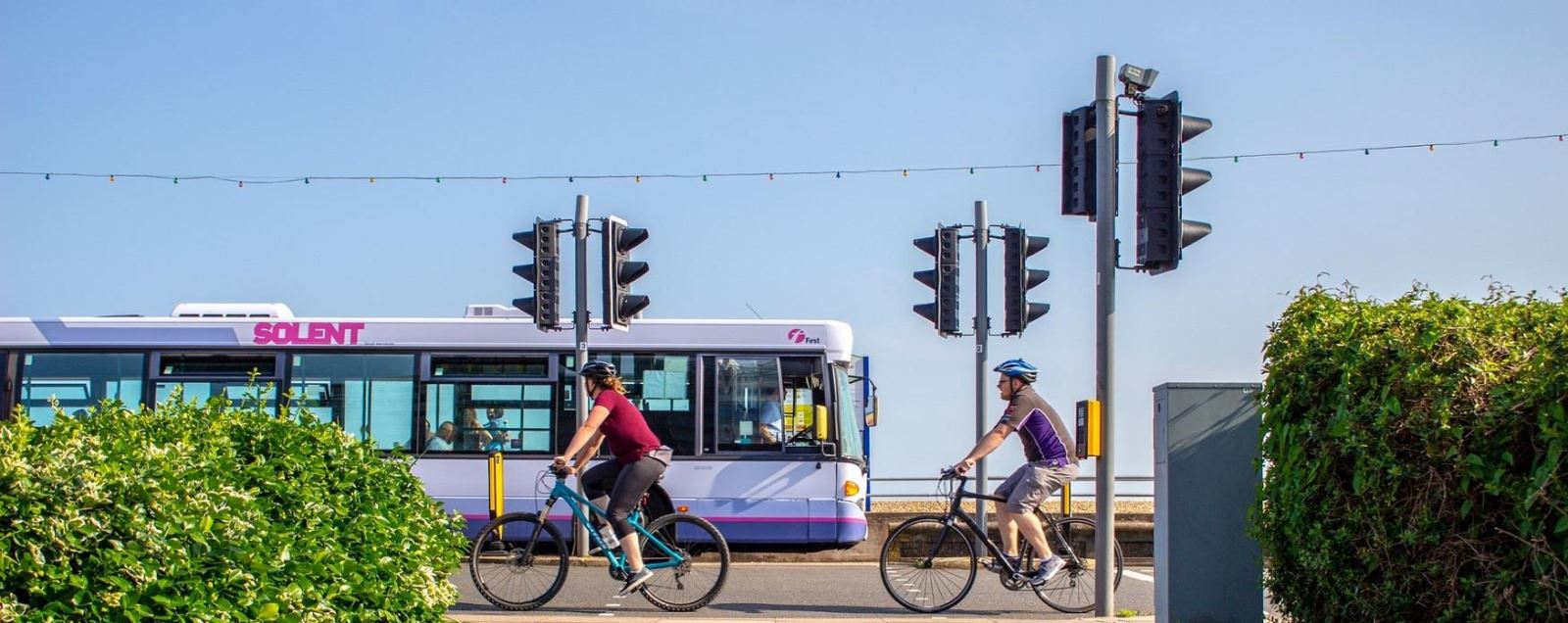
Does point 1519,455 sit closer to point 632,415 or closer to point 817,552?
point 632,415

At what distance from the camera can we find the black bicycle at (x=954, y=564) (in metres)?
11.4

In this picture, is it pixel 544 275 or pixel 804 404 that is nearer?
pixel 544 275

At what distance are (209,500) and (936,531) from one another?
6.72 m

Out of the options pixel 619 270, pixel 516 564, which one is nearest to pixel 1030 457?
pixel 516 564

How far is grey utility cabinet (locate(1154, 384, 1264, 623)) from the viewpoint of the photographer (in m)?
8.41

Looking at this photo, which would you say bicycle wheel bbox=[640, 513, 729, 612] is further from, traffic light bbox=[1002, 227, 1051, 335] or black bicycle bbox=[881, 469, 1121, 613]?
traffic light bbox=[1002, 227, 1051, 335]

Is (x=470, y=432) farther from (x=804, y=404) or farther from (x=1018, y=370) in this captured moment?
(x=1018, y=370)

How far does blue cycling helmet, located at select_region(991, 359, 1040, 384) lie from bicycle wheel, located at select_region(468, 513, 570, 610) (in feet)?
9.91

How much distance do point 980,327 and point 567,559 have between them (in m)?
7.28

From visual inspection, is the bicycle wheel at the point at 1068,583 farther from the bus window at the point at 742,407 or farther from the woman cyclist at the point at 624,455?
the bus window at the point at 742,407

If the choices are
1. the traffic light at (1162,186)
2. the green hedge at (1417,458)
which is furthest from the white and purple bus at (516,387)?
the green hedge at (1417,458)

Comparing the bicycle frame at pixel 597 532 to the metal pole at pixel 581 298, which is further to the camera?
the metal pole at pixel 581 298

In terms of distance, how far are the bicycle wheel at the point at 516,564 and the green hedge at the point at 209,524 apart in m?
3.91

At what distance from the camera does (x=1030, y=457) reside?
11375 millimetres
